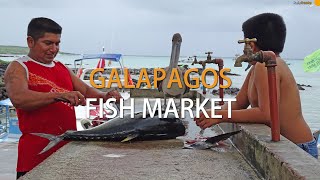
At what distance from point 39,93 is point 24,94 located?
0.38ft

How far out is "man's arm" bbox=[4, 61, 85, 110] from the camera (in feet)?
12.0

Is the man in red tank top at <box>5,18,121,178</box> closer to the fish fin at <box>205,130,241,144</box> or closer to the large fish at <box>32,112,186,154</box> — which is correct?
the large fish at <box>32,112,186,154</box>

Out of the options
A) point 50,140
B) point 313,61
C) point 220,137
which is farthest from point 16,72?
point 313,61

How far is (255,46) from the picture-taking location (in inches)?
149

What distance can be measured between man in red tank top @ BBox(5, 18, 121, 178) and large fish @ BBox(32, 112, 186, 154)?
73 cm

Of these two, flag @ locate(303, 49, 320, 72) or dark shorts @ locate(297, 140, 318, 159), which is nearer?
dark shorts @ locate(297, 140, 318, 159)

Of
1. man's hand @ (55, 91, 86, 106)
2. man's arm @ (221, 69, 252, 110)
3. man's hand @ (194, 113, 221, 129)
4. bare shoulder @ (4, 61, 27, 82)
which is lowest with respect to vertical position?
man's hand @ (194, 113, 221, 129)

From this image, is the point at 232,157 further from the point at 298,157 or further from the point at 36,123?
the point at 36,123

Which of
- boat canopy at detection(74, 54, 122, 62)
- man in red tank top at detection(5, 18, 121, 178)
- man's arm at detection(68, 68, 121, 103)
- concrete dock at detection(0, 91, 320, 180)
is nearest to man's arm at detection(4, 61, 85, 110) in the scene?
man in red tank top at detection(5, 18, 121, 178)

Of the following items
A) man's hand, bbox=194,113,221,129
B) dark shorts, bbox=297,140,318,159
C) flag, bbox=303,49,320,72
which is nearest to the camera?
dark shorts, bbox=297,140,318,159

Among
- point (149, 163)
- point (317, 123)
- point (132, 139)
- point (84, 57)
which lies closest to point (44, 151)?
point (149, 163)

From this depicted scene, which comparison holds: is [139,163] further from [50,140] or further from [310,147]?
[310,147]

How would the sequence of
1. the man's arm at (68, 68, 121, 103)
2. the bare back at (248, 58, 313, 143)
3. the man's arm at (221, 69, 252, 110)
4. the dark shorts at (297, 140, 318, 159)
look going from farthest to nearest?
the man's arm at (221, 69, 252, 110)
the man's arm at (68, 68, 121, 103)
the dark shorts at (297, 140, 318, 159)
the bare back at (248, 58, 313, 143)

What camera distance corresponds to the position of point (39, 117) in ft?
12.7
